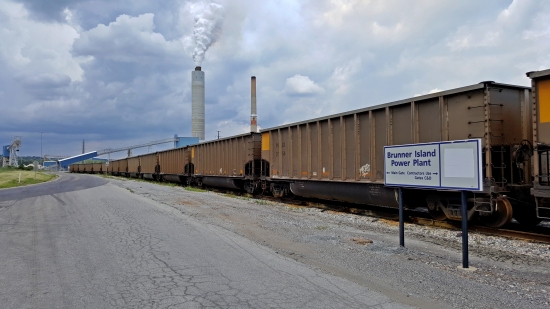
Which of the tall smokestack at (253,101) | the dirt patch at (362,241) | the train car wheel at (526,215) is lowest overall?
the dirt patch at (362,241)

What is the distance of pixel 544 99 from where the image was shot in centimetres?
789

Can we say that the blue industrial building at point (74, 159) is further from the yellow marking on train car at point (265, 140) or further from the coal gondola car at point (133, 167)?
the yellow marking on train car at point (265, 140)

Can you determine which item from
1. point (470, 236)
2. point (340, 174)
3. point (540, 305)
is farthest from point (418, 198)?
point (540, 305)

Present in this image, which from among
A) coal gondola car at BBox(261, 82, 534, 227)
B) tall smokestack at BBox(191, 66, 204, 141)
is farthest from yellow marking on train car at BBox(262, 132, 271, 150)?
tall smokestack at BBox(191, 66, 204, 141)

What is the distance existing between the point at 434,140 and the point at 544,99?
9.03ft

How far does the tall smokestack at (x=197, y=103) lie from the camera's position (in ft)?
235

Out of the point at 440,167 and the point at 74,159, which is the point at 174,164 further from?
the point at 74,159

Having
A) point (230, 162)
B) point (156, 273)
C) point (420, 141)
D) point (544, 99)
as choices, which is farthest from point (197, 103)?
point (156, 273)

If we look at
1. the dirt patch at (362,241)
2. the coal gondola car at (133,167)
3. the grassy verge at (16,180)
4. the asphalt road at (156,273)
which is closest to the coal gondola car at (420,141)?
the dirt patch at (362,241)

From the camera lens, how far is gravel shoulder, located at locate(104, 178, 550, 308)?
493 centimetres

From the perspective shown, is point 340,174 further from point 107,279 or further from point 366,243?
point 107,279

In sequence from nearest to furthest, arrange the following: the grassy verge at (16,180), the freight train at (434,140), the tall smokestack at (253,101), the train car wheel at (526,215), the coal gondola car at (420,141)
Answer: the freight train at (434,140), the coal gondola car at (420,141), the train car wheel at (526,215), the grassy verge at (16,180), the tall smokestack at (253,101)

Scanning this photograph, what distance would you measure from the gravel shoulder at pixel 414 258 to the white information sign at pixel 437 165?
1.25 metres

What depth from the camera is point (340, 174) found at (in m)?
13.6
